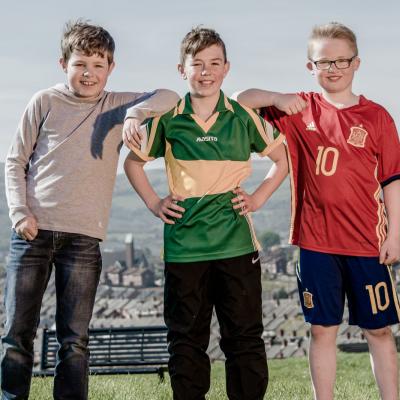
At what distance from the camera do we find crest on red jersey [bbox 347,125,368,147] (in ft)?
14.2

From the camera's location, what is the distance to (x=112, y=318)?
107938mm

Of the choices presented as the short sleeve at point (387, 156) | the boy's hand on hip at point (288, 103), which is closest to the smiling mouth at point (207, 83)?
the boy's hand on hip at point (288, 103)

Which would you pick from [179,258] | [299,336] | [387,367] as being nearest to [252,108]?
[179,258]

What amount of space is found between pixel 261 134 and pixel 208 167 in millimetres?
353

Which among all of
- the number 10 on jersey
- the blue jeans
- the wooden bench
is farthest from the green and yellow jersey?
the wooden bench

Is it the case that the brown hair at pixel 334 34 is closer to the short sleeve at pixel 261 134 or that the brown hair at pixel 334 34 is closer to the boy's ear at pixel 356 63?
the boy's ear at pixel 356 63

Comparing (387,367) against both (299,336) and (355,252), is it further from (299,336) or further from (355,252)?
(299,336)

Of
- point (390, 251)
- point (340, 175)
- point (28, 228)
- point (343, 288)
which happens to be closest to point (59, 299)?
point (28, 228)

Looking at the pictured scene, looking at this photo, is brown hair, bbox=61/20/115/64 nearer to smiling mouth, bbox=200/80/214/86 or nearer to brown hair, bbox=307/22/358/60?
smiling mouth, bbox=200/80/214/86

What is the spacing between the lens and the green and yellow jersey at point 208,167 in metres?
4.17

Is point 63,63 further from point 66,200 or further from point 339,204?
point 339,204

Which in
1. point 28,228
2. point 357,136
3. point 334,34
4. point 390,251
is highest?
point 334,34

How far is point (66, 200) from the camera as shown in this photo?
4344 millimetres

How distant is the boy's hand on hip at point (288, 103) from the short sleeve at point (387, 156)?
18.2 inches
